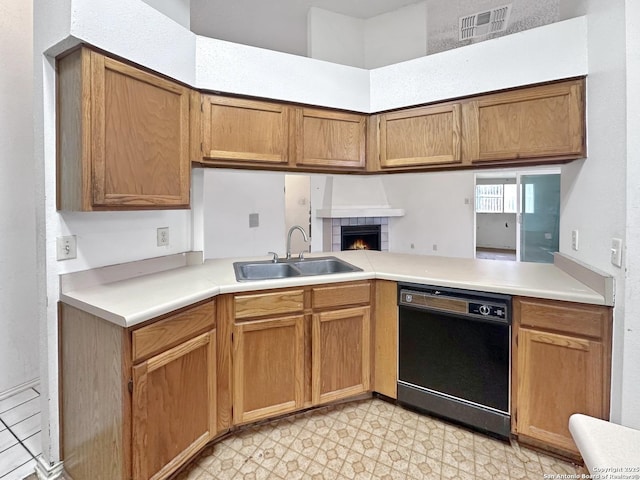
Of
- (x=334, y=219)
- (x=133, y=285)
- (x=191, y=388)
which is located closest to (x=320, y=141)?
(x=133, y=285)

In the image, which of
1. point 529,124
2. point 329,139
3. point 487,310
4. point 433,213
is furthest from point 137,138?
point 433,213

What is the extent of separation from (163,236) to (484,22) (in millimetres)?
2563

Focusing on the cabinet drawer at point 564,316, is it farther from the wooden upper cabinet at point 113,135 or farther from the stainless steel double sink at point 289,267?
the wooden upper cabinet at point 113,135

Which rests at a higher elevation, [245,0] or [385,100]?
[245,0]

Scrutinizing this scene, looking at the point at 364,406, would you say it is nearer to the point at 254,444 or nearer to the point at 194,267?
the point at 254,444

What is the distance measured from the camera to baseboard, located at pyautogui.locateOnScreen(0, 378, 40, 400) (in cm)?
232

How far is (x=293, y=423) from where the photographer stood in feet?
6.83

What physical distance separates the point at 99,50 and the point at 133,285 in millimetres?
1098

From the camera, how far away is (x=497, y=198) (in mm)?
9250

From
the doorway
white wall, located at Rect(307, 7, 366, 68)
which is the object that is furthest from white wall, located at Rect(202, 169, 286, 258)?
the doorway

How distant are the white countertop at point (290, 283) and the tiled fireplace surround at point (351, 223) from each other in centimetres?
316

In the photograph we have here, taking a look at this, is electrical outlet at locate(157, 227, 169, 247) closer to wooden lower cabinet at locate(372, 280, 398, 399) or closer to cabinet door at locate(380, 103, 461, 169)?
wooden lower cabinet at locate(372, 280, 398, 399)

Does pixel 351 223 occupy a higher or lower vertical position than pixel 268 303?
higher

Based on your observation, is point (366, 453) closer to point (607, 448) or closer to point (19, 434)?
point (607, 448)
